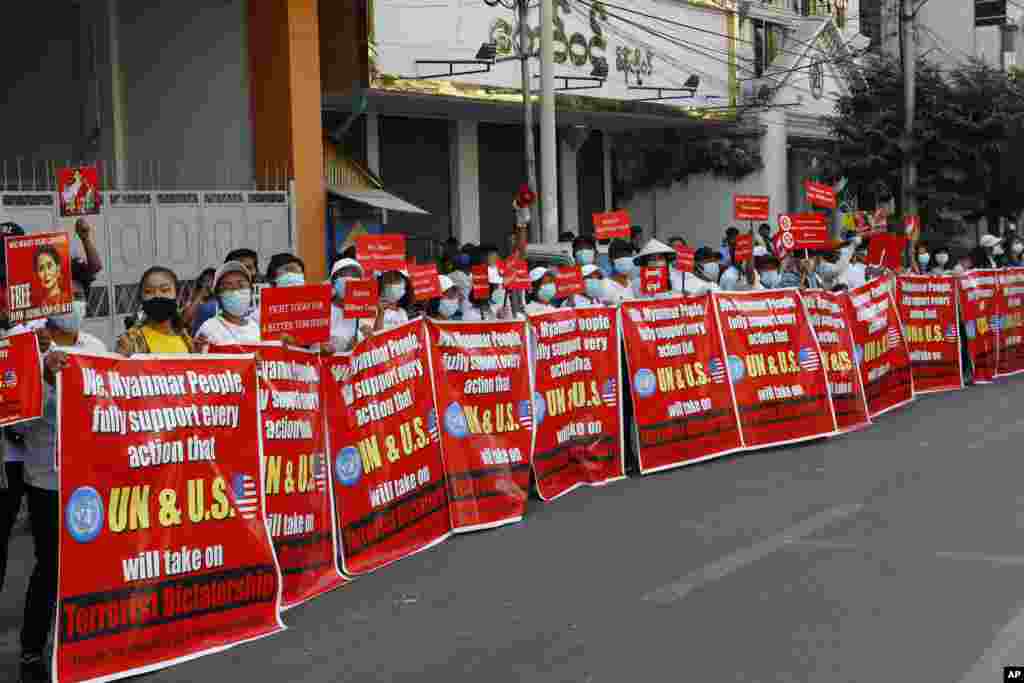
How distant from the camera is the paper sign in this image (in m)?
8.29

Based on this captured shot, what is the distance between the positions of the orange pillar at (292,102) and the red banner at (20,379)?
11.6 m

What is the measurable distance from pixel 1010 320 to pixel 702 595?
1241 cm

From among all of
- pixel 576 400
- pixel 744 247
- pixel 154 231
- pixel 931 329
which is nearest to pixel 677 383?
pixel 576 400

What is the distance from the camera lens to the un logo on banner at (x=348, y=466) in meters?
7.54

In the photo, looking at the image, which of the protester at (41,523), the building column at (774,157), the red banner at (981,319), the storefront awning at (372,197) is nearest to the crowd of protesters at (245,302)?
the protester at (41,523)

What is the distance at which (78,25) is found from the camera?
788 inches

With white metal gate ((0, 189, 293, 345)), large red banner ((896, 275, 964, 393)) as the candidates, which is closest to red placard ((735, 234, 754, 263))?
large red banner ((896, 275, 964, 393))

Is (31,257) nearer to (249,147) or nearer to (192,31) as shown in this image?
(249,147)

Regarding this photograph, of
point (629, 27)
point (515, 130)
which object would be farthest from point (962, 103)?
point (515, 130)

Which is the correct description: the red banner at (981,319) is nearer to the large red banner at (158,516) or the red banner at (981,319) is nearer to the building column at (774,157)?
the large red banner at (158,516)

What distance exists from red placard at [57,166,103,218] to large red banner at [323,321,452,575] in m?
2.07

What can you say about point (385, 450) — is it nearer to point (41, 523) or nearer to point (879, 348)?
point (41, 523)

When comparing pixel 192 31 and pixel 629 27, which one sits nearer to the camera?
pixel 192 31

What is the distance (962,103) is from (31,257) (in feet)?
84.5
